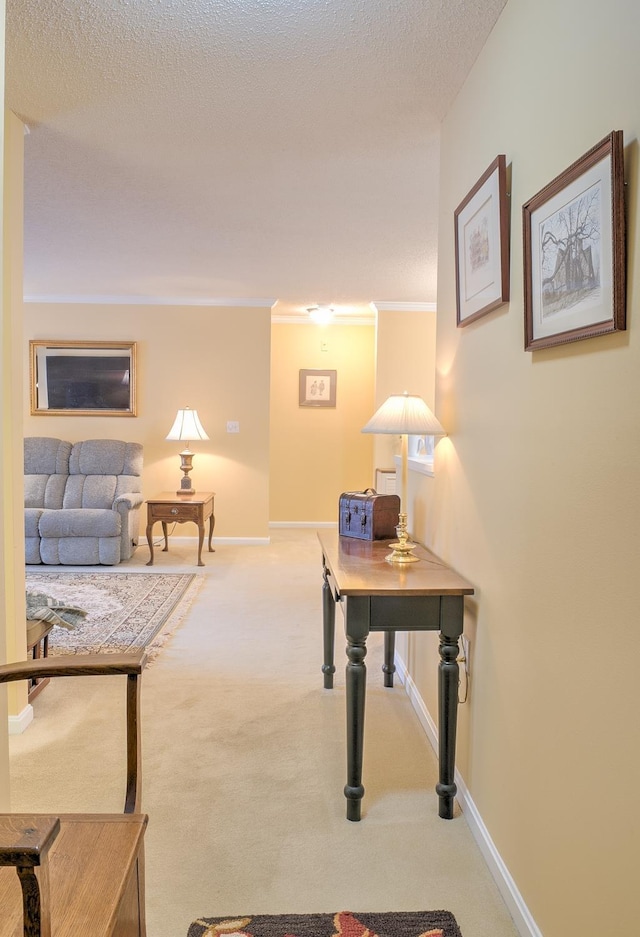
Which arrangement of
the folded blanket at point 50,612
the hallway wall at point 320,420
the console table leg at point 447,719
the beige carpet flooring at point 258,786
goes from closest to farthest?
the beige carpet flooring at point 258,786 < the console table leg at point 447,719 < the folded blanket at point 50,612 < the hallway wall at point 320,420

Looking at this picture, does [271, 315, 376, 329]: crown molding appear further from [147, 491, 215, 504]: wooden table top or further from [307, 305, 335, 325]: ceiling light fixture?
[147, 491, 215, 504]: wooden table top

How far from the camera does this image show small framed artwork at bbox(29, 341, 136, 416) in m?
6.21

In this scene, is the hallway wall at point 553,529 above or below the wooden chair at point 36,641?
above

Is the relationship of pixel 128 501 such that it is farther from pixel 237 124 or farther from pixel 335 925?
pixel 335 925

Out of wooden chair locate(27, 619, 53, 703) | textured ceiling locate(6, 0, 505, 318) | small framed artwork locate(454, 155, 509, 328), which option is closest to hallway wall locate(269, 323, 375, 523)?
textured ceiling locate(6, 0, 505, 318)

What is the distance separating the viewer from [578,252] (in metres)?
1.29

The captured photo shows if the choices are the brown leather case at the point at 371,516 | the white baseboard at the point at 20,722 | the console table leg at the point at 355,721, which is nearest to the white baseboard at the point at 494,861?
the console table leg at the point at 355,721

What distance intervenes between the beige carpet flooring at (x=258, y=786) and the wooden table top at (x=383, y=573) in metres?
0.73

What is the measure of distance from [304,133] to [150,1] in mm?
918

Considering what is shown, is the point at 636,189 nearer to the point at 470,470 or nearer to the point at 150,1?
the point at 470,470

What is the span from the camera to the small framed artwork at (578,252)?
114cm

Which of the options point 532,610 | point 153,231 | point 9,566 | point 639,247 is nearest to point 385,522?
point 532,610

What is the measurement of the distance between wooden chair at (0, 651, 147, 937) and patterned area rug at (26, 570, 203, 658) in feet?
6.73

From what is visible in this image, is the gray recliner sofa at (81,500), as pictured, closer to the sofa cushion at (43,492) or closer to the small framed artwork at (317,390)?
the sofa cushion at (43,492)
